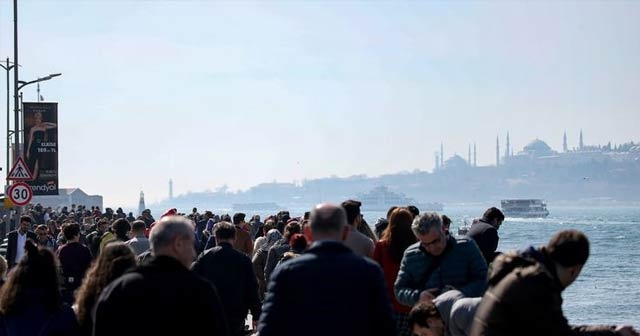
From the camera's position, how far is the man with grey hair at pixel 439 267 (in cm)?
679

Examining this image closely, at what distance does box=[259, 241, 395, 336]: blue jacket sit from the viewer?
5133 mm

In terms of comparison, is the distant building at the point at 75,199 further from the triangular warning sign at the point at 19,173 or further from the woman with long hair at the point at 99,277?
the woman with long hair at the point at 99,277

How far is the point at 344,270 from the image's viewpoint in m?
5.14

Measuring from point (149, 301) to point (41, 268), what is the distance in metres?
1.14

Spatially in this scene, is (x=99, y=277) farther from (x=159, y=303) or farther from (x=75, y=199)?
(x=75, y=199)

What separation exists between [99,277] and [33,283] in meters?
0.36

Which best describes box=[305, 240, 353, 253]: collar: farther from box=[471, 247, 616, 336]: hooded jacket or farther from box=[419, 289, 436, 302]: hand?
box=[419, 289, 436, 302]: hand

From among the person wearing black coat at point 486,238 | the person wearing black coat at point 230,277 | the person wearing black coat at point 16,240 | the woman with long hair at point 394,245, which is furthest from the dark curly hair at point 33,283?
the person wearing black coat at point 16,240

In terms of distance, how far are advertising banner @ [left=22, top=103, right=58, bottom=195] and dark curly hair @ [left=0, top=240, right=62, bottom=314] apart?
19279 millimetres

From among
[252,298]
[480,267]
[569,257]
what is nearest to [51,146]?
[252,298]

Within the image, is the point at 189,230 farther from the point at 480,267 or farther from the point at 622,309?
the point at 622,309

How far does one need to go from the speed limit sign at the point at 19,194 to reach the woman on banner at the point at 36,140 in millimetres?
4043

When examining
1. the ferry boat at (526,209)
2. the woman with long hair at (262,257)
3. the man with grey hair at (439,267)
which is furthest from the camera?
the ferry boat at (526,209)

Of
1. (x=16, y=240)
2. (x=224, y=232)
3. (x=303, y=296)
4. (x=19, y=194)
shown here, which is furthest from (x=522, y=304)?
(x=19, y=194)
